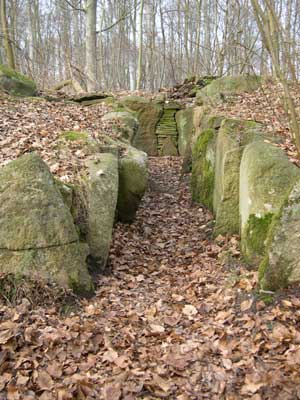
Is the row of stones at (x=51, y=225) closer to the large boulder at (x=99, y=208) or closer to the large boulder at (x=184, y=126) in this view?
the large boulder at (x=99, y=208)

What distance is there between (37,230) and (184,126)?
9.00m

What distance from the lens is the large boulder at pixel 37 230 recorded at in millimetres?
4770

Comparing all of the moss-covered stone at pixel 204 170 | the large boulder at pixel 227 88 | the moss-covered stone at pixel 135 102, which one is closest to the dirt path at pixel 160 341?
the moss-covered stone at pixel 204 170

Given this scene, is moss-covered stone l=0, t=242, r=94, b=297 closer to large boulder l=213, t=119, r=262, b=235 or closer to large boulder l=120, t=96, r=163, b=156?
large boulder l=213, t=119, r=262, b=235

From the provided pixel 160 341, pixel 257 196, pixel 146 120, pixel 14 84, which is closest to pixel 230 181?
pixel 257 196

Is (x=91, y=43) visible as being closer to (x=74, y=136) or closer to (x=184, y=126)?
(x=184, y=126)

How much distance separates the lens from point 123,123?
32.4 feet

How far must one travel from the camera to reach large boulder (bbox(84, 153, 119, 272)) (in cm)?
575

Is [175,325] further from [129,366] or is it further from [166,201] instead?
[166,201]

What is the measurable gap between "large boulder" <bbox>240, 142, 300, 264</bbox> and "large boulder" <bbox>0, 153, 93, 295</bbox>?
7.11 ft

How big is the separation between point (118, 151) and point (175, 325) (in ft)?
13.3

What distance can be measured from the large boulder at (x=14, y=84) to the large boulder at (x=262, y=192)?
8.31m

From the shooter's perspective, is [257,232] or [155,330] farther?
[257,232]

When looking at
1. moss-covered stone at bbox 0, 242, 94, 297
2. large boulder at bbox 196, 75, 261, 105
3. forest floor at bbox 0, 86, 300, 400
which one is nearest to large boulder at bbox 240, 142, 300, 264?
forest floor at bbox 0, 86, 300, 400
